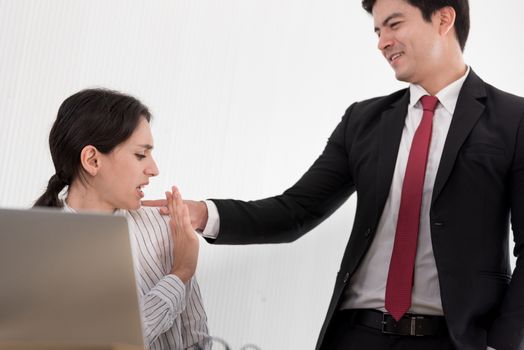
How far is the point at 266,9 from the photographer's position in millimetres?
2668

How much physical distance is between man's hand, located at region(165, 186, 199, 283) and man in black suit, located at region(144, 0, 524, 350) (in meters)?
0.18

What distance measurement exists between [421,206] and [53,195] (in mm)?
916

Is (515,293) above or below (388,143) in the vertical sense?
below

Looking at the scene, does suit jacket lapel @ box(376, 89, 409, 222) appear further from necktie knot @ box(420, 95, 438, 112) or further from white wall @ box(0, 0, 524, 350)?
white wall @ box(0, 0, 524, 350)

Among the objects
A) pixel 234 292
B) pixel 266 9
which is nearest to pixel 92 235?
pixel 234 292

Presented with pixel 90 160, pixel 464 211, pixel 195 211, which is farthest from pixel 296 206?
pixel 90 160

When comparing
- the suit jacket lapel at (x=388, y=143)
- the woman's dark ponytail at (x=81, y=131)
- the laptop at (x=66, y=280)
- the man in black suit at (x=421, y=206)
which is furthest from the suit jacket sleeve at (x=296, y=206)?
the laptop at (x=66, y=280)

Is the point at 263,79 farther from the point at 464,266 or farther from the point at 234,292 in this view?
the point at 464,266

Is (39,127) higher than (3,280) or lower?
higher

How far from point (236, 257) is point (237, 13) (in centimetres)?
86

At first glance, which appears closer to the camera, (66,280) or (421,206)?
(66,280)

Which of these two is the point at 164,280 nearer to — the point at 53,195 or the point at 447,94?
the point at 53,195

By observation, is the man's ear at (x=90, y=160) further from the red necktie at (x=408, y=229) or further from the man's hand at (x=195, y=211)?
the red necktie at (x=408, y=229)

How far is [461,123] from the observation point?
1.88 m
